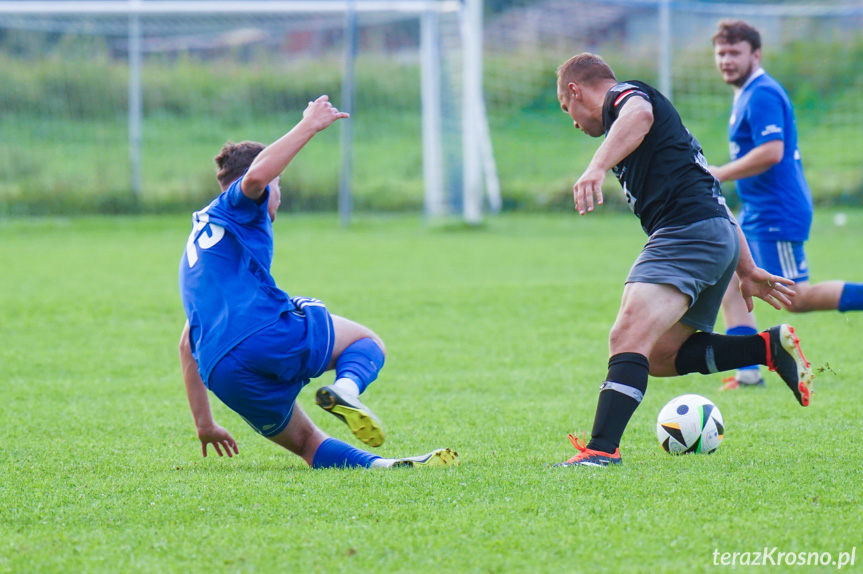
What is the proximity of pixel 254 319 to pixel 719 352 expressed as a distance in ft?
7.05

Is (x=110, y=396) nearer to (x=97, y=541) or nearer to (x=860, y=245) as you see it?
(x=97, y=541)

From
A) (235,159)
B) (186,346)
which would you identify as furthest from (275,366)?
(235,159)

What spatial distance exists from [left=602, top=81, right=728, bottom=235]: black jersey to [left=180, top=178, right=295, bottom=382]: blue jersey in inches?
63.9

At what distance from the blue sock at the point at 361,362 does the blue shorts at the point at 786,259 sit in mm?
3141

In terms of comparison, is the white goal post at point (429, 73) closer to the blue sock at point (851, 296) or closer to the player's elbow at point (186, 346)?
the blue sock at point (851, 296)

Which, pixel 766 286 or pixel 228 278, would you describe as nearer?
pixel 228 278

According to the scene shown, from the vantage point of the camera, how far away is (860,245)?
43.9 feet

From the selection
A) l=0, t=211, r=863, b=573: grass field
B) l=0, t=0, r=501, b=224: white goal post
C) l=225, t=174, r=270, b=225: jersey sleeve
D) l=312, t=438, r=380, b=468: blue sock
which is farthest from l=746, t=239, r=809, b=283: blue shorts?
l=0, t=0, r=501, b=224: white goal post

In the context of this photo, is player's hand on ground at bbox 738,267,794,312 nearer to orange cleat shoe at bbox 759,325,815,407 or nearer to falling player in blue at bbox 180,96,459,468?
orange cleat shoe at bbox 759,325,815,407

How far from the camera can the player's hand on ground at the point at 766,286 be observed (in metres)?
4.54

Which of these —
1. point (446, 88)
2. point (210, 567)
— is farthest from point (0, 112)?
point (210, 567)

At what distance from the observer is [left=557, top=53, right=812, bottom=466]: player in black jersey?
4.01 m

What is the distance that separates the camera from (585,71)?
14.2 feet

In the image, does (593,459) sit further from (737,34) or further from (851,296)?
(737,34)
